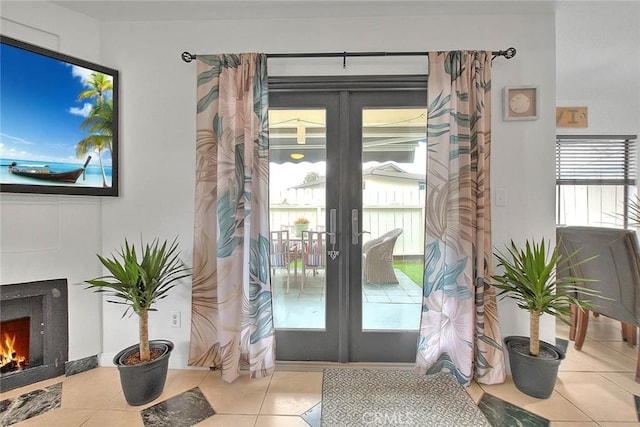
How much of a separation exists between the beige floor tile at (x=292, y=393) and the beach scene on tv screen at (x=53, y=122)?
1881 mm

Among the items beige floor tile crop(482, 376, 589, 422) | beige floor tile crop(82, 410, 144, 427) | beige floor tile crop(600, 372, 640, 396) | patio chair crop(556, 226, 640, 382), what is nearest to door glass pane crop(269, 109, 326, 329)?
beige floor tile crop(82, 410, 144, 427)

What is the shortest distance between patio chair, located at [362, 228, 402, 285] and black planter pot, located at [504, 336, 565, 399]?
88cm

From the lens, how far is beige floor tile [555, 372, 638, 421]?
1.60 metres

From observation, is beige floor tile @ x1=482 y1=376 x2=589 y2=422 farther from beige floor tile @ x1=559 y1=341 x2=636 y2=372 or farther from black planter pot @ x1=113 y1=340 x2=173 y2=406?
black planter pot @ x1=113 y1=340 x2=173 y2=406

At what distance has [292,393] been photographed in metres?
1.79

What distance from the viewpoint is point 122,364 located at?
5.51 ft

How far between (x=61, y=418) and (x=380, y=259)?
7.20 ft

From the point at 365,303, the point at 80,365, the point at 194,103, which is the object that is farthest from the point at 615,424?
the point at 80,365

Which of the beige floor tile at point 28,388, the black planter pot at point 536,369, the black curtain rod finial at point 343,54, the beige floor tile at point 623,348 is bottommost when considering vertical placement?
the beige floor tile at point 28,388

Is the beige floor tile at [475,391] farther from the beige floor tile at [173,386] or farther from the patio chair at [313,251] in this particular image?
the beige floor tile at [173,386]

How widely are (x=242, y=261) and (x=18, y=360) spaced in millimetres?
1655

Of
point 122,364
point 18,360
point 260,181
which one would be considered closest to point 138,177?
point 260,181

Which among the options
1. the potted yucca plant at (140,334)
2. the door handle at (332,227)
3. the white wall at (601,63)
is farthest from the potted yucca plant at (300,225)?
the white wall at (601,63)

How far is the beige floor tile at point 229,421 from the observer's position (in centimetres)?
153
